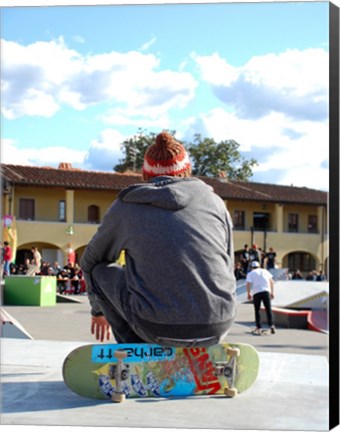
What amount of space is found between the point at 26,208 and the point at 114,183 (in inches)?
213

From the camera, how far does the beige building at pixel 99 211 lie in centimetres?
4078

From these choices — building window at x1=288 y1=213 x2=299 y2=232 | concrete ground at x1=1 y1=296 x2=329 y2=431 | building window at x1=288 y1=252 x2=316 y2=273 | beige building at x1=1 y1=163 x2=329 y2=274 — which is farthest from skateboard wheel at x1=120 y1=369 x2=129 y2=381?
A: building window at x1=288 y1=213 x2=299 y2=232

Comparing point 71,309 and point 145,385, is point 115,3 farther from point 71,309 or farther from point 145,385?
point 71,309

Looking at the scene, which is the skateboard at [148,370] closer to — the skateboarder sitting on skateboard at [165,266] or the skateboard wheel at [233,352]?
the skateboard wheel at [233,352]

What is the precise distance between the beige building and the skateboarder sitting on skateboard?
1234 inches

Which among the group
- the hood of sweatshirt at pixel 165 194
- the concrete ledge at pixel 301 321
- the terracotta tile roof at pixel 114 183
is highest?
the terracotta tile roof at pixel 114 183

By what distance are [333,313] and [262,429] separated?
0.76 meters

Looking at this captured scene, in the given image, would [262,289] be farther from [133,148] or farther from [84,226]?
[133,148]

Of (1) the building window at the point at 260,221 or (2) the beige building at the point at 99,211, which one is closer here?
(2) the beige building at the point at 99,211

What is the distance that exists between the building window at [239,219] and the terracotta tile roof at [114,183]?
4.01ft

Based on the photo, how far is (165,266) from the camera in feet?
13.5

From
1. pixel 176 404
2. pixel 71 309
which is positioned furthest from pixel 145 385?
pixel 71 309

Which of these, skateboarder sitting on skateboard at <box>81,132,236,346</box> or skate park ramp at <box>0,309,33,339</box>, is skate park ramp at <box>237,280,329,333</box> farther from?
skateboarder sitting on skateboard at <box>81,132,236,346</box>

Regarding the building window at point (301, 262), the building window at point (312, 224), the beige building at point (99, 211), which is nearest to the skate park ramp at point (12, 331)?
the beige building at point (99, 211)
